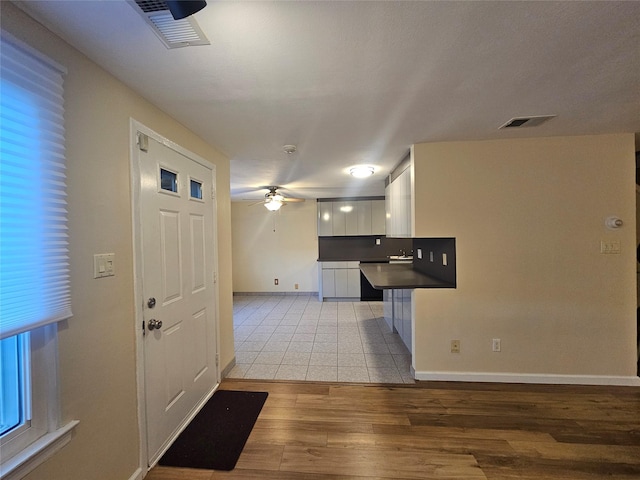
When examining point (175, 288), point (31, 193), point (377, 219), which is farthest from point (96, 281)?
point (377, 219)

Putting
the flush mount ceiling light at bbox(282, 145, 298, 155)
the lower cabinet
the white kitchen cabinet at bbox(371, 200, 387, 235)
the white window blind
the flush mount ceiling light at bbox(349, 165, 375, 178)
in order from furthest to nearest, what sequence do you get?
1. the white kitchen cabinet at bbox(371, 200, 387, 235)
2. the lower cabinet
3. the flush mount ceiling light at bbox(349, 165, 375, 178)
4. the flush mount ceiling light at bbox(282, 145, 298, 155)
5. the white window blind

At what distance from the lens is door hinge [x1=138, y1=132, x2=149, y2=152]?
1575mm

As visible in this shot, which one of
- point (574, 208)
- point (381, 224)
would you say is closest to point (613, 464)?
point (574, 208)

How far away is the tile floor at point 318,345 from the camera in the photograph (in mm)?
2699

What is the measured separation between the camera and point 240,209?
6273 millimetres

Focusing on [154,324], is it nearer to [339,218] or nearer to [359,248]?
[339,218]

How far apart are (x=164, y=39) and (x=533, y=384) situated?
370cm

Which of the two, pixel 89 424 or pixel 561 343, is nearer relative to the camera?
pixel 89 424

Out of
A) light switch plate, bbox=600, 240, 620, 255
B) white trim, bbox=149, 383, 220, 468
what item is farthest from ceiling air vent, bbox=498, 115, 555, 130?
white trim, bbox=149, 383, 220, 468

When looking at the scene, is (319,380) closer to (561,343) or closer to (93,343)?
(93,343)

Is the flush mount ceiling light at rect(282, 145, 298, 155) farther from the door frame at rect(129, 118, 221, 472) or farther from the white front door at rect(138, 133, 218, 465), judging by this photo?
the door frame at rect(129, 118, 221, 472)

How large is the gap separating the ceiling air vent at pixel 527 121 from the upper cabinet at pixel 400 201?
86 cm

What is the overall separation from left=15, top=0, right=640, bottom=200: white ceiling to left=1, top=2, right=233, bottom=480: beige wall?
0.11 m

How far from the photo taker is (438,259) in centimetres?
275
